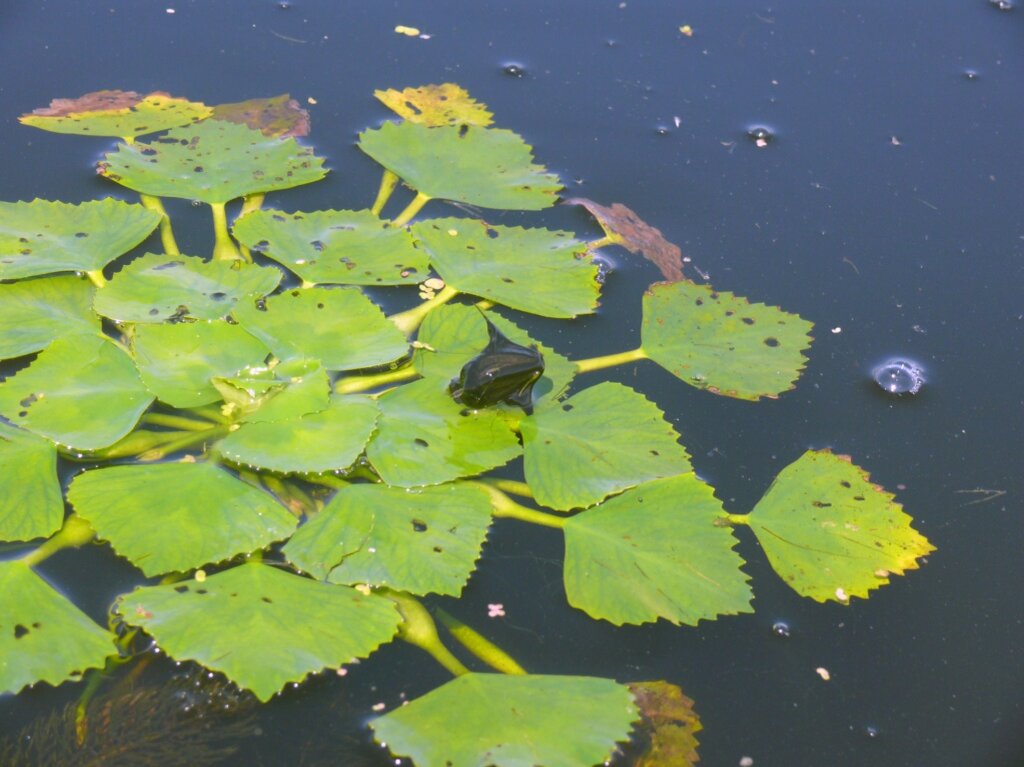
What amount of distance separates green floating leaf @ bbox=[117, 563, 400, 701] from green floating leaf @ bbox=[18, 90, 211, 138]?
3.47 ft

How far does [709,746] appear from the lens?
129 cm

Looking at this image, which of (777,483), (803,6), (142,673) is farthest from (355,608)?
(803,6)

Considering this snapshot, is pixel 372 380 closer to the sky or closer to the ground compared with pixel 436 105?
closer to the ground

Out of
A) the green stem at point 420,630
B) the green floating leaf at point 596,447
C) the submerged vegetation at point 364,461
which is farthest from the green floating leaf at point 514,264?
the green stem at point 420,630

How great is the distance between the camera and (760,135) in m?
2.22

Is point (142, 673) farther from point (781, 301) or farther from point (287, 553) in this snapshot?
point (781, 301)

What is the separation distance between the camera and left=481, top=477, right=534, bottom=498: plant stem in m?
1.52

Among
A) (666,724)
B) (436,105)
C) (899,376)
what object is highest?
(436,105)

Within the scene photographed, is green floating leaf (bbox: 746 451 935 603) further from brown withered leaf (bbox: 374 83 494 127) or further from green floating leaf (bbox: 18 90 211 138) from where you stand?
green floating leaf (bbox: 18 90 211 138)

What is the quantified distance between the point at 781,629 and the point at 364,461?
0.57 meters

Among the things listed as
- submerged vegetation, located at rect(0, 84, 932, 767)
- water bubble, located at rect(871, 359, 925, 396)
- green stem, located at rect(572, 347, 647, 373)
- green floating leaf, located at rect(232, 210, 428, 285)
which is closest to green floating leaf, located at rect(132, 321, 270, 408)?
submerged vegetation, located at rect(0, 84, 932, 767)

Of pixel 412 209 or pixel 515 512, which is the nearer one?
pixel 515 512

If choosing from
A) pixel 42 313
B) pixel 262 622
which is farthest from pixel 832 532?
pixel 42 313

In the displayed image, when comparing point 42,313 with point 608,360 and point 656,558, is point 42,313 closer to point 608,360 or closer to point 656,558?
point 608,360
